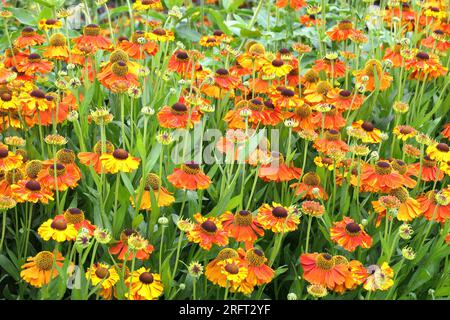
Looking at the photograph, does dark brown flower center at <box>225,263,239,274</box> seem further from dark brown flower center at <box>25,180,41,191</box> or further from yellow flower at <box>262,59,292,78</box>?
yellow flower at <box>262,59,292,78</box>

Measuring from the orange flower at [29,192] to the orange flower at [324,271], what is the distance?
568 millimetres

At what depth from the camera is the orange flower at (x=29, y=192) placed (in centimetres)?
153

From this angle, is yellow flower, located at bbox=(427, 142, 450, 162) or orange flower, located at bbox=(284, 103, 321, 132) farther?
orange flower, located at bbox=(284, 103, 321, 132)

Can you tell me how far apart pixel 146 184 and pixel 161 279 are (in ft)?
0.81

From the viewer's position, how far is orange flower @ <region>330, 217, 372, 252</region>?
1563mm

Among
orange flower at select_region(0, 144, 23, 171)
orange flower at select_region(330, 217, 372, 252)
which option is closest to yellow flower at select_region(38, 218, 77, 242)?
orange flower at select_region(0, 144, 23, 171)

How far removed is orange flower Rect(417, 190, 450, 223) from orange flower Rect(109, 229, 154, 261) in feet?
2.11

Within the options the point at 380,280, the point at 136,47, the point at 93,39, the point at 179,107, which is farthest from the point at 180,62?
the point at 380,280

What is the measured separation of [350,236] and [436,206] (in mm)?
229

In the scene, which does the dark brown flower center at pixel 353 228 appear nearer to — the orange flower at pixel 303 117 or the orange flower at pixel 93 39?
the orange flower at pixel 303 117

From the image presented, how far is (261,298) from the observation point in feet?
5.35

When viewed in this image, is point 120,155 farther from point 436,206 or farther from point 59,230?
point 436,206

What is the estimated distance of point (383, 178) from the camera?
1.70 m
